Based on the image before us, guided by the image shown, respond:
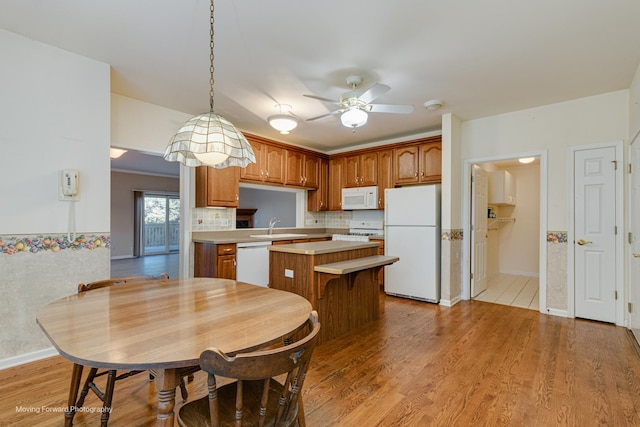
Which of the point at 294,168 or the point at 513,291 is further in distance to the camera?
the point at 294,168

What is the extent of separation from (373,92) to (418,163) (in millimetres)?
2355

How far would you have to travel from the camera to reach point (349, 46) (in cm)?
240

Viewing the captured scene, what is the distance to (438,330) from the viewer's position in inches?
123

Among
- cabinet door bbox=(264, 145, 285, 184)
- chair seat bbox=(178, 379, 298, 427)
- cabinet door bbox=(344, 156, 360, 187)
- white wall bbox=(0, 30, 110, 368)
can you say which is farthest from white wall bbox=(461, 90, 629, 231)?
white wall bbox=(0, 30, 110, 368)

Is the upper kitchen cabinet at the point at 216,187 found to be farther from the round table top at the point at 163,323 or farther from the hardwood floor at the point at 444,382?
the round table top at the point at 163,323

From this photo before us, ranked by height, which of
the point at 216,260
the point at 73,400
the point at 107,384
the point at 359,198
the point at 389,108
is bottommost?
the point at 73,400

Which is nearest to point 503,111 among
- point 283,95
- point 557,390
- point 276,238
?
point 283,95

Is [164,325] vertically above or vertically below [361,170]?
below

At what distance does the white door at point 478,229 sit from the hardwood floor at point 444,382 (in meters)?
1.28

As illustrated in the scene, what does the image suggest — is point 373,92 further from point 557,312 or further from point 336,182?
point 557,312

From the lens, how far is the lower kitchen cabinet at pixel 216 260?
376 centimetres

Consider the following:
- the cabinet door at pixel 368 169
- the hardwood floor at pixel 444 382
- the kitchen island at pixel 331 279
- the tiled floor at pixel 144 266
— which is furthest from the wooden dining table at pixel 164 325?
the tiled floor at pixel 144 266

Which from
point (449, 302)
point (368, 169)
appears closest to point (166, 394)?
point (449, 302)

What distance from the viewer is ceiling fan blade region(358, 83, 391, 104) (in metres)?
2.44
